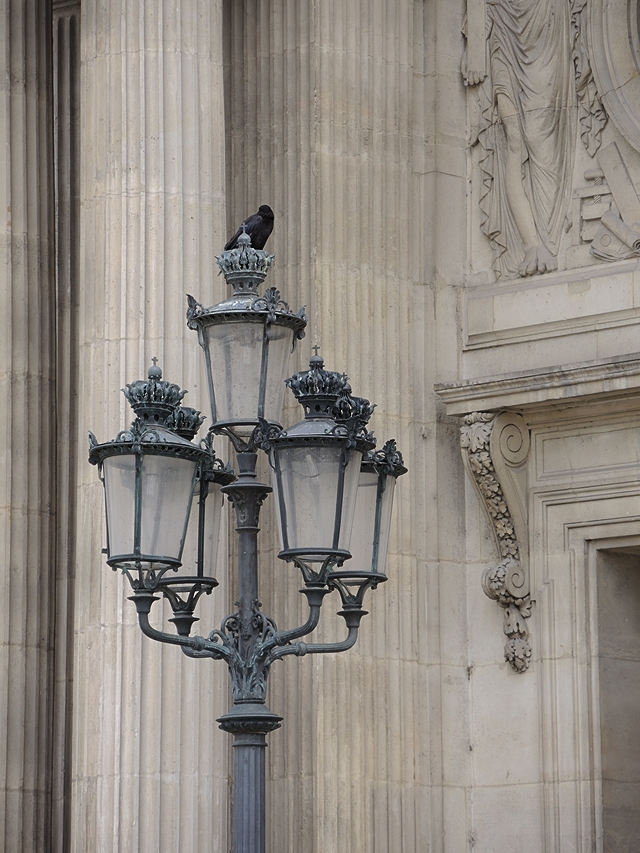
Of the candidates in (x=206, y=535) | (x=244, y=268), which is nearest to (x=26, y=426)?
(x=244, y=268)

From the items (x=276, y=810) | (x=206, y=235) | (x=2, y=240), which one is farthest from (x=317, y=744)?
(x=2, y=240)

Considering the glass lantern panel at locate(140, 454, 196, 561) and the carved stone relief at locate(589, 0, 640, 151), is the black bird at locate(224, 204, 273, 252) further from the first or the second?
the glass lantern panel at locate(140, 454, 196, 561)

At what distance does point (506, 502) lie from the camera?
16047 millimetres

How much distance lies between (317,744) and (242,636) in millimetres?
5562

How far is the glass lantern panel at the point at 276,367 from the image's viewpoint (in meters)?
10.1

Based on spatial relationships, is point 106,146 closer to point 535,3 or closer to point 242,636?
point 535,3

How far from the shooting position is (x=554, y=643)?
15.8 meters

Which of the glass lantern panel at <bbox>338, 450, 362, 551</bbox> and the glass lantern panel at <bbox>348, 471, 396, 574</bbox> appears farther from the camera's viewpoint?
the glass lantern panel at <bbox>348, 471, 396, 574</bbox>

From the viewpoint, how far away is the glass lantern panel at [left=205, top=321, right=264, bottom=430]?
10008mm

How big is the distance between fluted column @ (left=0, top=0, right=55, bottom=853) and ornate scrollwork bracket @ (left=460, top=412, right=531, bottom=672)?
12.1ft

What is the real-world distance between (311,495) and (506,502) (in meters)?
6.55

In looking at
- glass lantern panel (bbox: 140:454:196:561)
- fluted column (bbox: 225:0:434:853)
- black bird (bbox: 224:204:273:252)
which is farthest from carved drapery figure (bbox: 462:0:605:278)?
glass lantern panel (bbox: 140:454:196:561)

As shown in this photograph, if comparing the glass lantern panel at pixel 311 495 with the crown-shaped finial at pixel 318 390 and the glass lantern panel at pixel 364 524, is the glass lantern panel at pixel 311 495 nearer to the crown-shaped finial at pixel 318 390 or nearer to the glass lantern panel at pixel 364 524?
the crown-shaped finial at pixel 318 390

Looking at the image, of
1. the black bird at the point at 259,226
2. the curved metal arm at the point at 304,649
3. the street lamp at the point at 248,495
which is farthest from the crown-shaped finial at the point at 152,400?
the black bird at the point at 259,226
